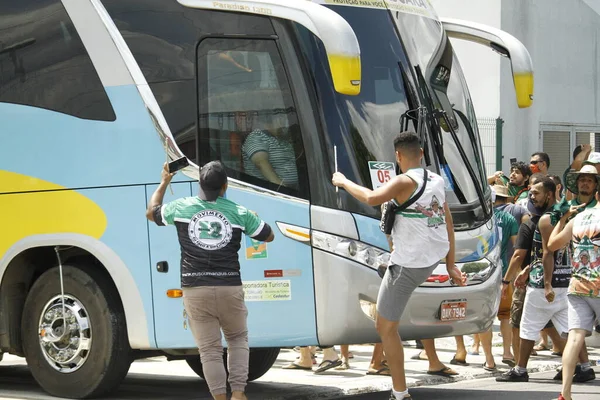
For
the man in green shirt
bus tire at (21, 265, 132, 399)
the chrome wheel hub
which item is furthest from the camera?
the man in green shirt

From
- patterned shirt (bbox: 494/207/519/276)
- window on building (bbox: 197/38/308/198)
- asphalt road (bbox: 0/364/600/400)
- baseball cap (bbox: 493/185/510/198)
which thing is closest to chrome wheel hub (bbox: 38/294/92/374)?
asphalt road (bbox: 0/364/600/400)

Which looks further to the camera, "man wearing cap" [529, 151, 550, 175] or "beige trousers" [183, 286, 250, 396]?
"man wearing cap" [529, 151, 550, 175]

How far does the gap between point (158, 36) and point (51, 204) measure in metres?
1.62

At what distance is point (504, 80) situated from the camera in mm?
22031

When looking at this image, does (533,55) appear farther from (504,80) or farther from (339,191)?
(339,191)

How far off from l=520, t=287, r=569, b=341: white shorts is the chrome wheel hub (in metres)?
4.07

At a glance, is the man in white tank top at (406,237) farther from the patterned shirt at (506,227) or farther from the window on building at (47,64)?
the patterned shirt at (506,227)

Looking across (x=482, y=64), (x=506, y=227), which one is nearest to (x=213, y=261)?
(x=506, y=227)

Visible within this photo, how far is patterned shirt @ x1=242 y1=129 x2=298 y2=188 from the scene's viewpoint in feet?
31.0

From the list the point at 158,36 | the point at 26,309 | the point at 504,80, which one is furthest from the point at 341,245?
the point at 504,80

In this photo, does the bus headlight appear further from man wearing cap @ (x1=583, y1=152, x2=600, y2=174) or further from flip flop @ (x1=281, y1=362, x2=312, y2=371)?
flip flop @ (x1=281, y1=362, x2=312, y2=371)

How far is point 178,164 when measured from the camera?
9.40 metres

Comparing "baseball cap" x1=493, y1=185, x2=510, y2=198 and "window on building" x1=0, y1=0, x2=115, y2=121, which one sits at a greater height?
"window on building" x1=0, y1=0, x2=115, y2=121

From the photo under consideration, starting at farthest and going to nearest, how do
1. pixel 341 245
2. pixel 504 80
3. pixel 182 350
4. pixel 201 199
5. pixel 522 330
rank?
pixel 504 80 → pixel 522 330 → pixel 182 350 → pixel 341 245 → pixel 201 199
